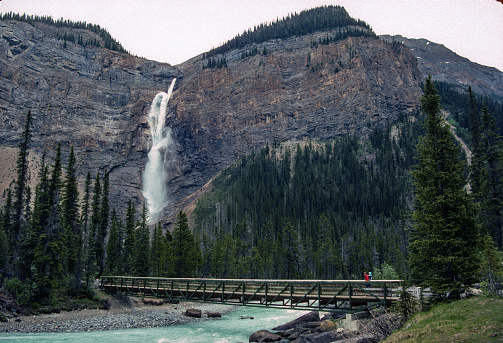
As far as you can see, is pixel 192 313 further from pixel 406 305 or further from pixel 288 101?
pixel 288 101

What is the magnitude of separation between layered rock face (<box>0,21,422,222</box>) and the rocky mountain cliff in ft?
1.61

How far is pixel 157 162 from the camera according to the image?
17225cm

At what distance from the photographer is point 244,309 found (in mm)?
53156

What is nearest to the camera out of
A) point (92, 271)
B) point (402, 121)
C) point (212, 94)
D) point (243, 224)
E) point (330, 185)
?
point (92, 271)

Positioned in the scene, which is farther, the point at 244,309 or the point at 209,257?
the point at 209,257

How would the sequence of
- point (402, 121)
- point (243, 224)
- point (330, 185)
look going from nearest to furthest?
point (243, 224)
point (330, 185)
point (402, 121)

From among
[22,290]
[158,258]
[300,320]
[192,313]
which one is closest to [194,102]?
[158,258]

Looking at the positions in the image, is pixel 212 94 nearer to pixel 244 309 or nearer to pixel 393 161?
pixel 393 161

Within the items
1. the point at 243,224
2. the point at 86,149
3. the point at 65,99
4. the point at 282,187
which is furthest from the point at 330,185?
the point at 65,99

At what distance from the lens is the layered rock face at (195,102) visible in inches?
6422

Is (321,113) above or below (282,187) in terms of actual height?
above

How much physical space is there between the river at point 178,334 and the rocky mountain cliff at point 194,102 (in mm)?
114889

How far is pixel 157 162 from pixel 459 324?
168 m

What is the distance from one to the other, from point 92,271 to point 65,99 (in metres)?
151
